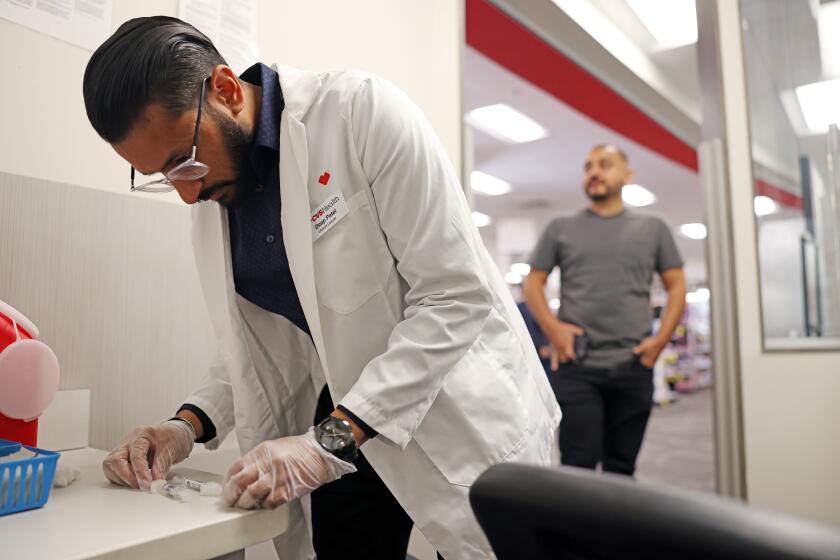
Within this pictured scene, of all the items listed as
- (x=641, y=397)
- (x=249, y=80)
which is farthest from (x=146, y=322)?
(x=641, y=397)

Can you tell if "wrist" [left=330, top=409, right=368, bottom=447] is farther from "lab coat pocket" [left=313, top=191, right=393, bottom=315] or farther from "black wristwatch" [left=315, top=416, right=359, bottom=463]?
"lab coat pocket" [left=313, top=191, right=393, bottom=315]

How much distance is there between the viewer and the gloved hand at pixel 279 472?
28.8 inches

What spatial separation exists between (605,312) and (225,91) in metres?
1.99

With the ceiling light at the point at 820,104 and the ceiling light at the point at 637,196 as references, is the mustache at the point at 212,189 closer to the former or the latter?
the ceiling light at the point at 820,104

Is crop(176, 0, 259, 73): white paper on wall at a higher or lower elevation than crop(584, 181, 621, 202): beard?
higher

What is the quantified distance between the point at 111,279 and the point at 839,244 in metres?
2.40

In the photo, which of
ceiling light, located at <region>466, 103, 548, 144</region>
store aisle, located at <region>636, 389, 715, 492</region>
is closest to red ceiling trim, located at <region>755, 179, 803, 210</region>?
store aisle, located at <region>636, 389, 715, 492</region>

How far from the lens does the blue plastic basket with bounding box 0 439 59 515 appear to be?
27.6 inches

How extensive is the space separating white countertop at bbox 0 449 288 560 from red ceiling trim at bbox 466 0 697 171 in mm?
3050

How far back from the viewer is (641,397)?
8.20ft

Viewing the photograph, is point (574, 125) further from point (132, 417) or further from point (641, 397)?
point (132, 417)

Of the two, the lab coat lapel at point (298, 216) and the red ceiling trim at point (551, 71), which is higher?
the red ceiling trim at point (551, 71)

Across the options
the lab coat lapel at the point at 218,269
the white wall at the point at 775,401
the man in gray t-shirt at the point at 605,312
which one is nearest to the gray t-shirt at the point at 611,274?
the man in gray t-shirt at the point at 605,312

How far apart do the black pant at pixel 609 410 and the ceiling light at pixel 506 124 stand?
318cm
